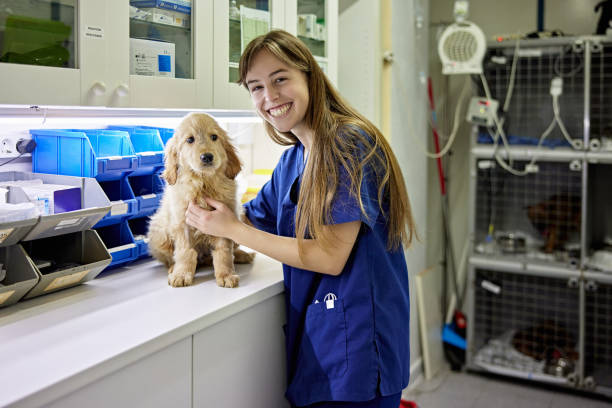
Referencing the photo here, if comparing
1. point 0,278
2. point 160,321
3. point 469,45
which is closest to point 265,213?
point 160,321

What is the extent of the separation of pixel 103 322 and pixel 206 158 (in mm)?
465

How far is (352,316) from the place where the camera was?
4.74 ft

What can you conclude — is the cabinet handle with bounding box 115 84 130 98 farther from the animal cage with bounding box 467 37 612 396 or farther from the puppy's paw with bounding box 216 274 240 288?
the animal cage with bounding box 467 37 612 396

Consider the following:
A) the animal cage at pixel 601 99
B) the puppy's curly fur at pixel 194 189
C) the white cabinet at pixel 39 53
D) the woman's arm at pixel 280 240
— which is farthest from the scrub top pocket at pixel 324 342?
the animal cage at pixel 601 99

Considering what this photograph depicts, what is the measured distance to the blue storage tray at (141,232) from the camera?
1.75 m

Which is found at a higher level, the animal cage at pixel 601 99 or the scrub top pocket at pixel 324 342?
the animal cage at pixel 601 99

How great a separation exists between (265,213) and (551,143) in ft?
5.99

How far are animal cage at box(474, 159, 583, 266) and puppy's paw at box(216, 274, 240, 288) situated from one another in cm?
190

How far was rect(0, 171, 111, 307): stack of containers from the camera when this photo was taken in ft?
4.33

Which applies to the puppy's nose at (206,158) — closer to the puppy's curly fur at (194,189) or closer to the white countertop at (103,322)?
the puppy's curly fur at (194,189)

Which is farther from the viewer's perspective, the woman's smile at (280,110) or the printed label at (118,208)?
the printed label at (118,208)

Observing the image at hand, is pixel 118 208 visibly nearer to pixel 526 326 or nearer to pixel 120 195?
pixel 120 195

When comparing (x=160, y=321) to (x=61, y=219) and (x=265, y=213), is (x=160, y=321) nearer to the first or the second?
(x=61, y=219)

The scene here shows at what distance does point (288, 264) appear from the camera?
1.47m
